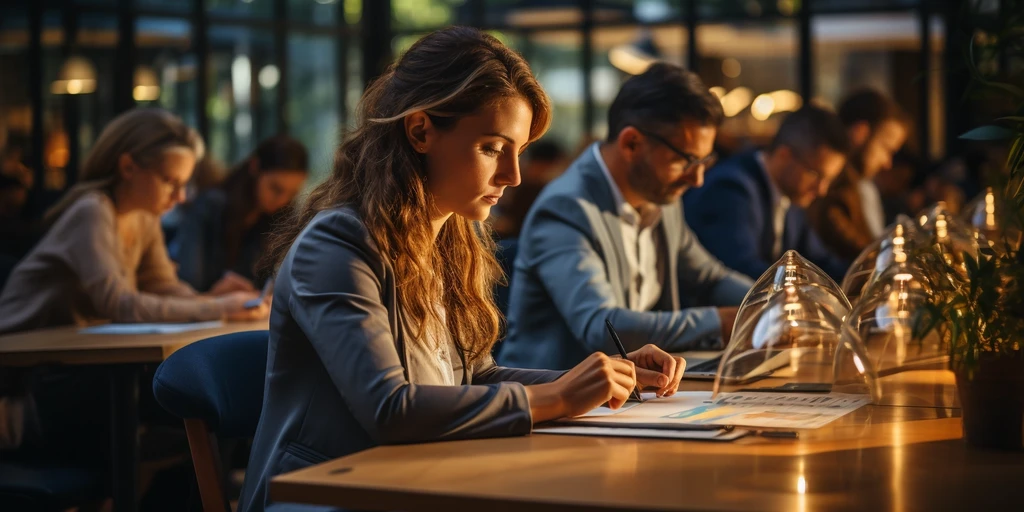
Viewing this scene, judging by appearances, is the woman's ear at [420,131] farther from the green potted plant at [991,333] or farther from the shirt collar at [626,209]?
the shirt collar at [626,209]

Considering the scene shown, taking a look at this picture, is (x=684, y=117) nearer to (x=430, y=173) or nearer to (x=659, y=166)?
(x=659, y=166)

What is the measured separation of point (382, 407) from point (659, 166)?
1.88 metres

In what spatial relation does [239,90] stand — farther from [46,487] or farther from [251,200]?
[46,487]

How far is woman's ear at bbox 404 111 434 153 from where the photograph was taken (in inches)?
81.4

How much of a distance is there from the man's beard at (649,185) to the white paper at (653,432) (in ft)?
5.63

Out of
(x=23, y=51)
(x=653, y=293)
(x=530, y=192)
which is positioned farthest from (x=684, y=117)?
(x=23, y=51)

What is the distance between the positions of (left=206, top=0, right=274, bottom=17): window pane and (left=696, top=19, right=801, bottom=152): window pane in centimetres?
402

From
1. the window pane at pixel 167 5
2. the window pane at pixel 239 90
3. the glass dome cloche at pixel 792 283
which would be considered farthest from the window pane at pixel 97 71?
the glass dome cloche at pixel 792 283

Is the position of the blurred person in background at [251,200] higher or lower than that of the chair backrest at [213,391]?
higher

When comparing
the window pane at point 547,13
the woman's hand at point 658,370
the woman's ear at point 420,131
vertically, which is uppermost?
the window pane at point 547,13

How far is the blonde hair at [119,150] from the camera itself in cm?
421

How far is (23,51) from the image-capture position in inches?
348

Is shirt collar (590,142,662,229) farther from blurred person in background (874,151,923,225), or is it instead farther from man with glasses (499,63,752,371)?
blurred person in background (874,151,923,225)

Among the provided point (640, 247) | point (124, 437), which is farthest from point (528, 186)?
point (124, 437)
